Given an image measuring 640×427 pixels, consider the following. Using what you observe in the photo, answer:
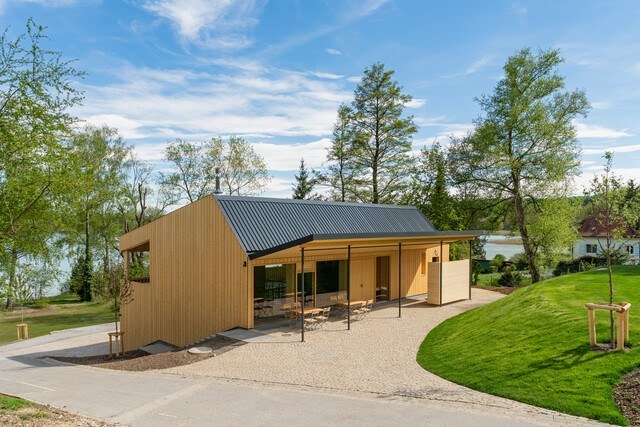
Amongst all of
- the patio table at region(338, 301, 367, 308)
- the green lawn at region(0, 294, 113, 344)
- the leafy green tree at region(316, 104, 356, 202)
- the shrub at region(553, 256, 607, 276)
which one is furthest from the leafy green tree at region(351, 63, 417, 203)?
the green lawn at region(0, 294, 113, 344)

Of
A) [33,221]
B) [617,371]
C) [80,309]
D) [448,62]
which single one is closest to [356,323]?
[617,371]

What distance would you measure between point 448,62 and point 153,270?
A: 17047 millimetres

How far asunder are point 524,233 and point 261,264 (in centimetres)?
1900

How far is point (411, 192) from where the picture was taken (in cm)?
3453

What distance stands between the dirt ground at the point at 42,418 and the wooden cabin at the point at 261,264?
699 centimetres

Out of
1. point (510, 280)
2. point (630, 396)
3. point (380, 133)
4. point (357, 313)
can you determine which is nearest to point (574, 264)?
point (510, 280)

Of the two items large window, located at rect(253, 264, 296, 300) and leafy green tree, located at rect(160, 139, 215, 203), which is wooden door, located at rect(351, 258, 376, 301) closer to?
large window, located at rect(253, 264, 296, 300)

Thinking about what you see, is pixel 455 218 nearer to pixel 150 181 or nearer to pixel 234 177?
pixel 234 177

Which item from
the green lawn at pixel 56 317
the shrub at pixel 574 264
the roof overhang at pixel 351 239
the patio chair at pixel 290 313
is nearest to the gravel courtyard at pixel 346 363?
the patio chair at pixel 290 313

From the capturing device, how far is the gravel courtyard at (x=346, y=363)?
870cm

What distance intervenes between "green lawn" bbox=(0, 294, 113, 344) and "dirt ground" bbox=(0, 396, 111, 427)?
19.6 metres

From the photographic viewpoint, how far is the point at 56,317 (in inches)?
1166

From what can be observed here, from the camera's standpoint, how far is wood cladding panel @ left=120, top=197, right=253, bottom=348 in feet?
49.0

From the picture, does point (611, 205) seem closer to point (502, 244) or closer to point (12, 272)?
point (12, 272)
